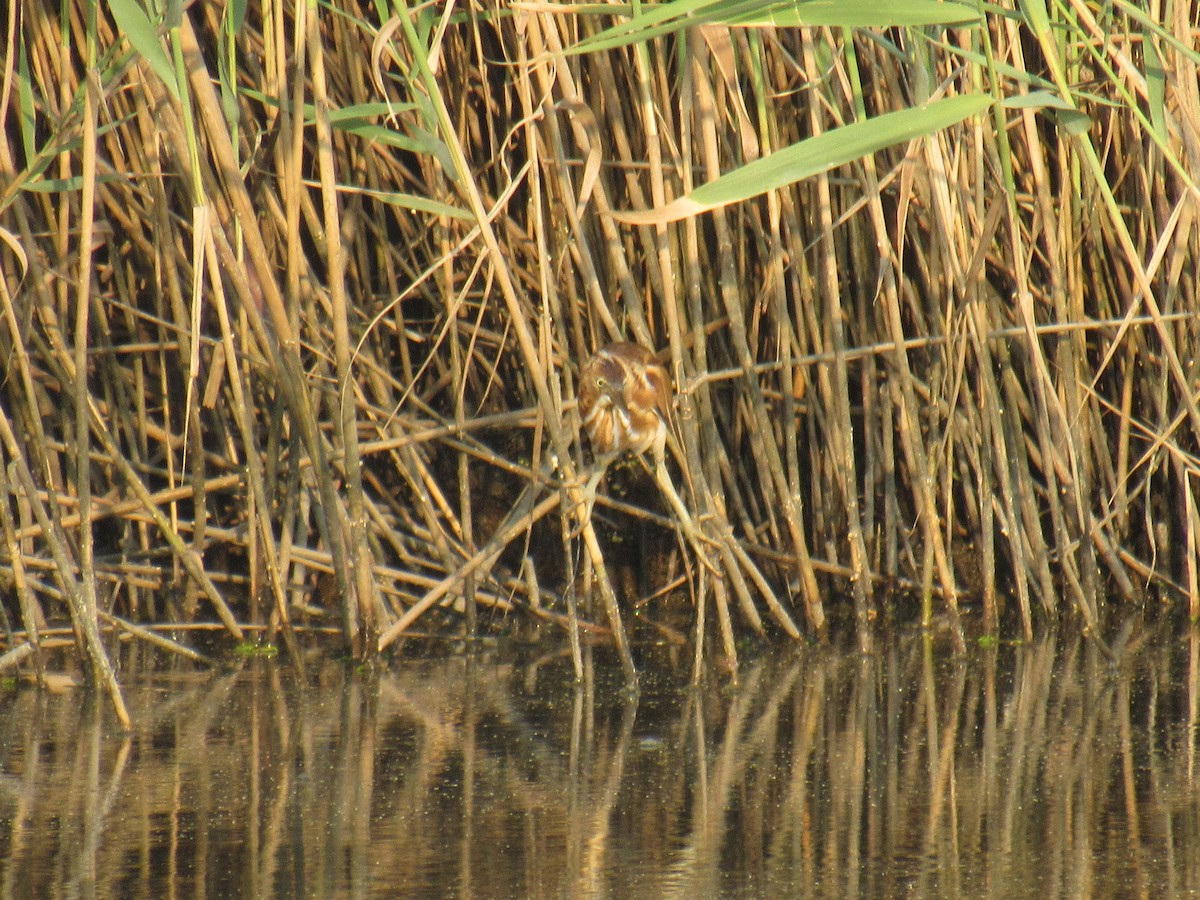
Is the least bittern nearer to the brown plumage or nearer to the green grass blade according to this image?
the brown plumage

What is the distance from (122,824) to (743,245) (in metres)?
2.01

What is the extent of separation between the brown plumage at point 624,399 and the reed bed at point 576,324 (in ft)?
0.33

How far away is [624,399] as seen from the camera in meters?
3.20

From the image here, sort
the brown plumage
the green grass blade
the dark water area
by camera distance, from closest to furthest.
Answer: the dark water area
the green grass blade
the brown plumage

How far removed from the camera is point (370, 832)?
245 cm

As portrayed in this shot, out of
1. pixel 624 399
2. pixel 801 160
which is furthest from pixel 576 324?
pixel 801 160

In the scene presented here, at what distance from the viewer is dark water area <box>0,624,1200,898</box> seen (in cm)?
226

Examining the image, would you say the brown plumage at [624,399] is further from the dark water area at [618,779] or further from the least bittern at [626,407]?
the dark water area at [618,779]

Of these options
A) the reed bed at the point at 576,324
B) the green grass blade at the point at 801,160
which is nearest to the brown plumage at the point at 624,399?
the reed bed at the point at 576,324

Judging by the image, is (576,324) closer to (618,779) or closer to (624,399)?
(624,399)

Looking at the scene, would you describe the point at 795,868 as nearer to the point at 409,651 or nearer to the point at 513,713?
the point at 513,713

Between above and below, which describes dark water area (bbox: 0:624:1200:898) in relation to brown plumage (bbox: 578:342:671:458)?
below

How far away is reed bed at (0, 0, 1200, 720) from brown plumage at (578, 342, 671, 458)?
10 centimetres

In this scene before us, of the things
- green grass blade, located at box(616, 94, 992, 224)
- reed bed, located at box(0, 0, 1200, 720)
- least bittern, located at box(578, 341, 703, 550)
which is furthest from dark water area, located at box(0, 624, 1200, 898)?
green grass blade, located at box(616, 94, 992, 224)
